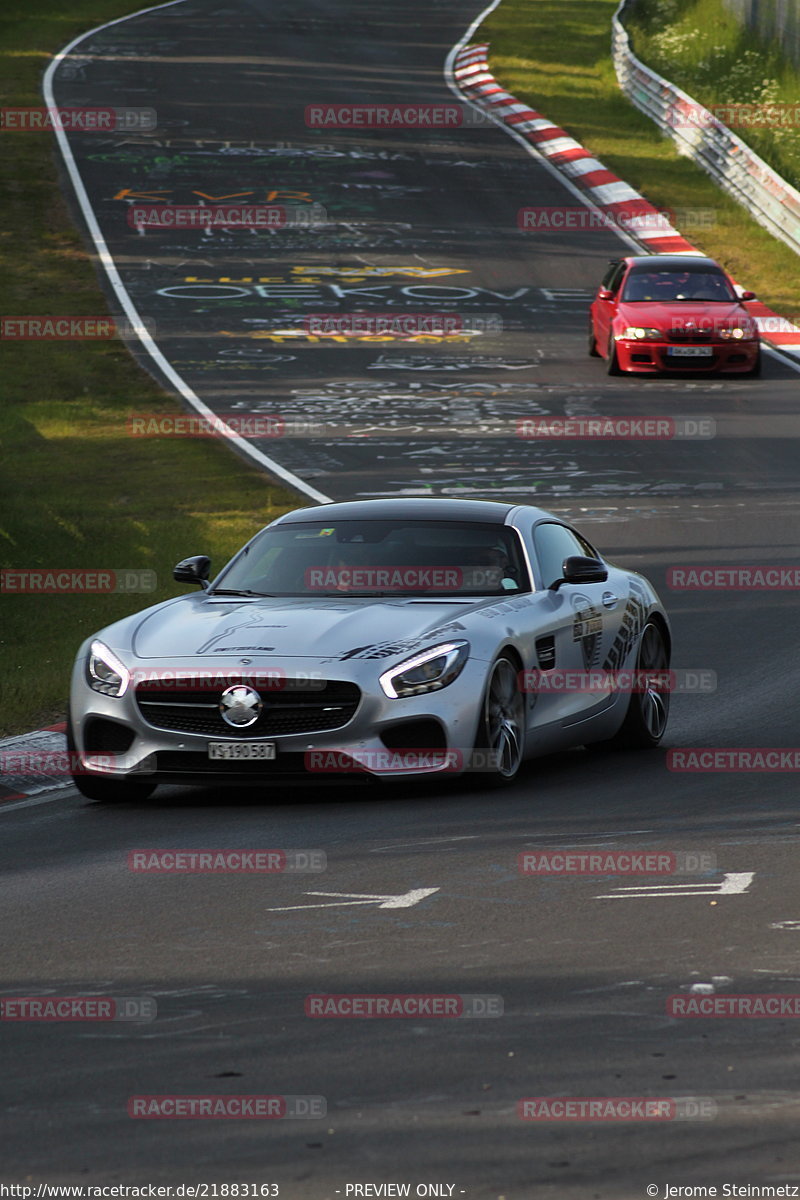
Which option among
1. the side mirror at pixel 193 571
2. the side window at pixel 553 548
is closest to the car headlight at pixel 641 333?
the side window at pixel 553 548

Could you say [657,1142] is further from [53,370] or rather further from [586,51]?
[586,51]

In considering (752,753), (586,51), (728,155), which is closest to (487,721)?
(752,753)

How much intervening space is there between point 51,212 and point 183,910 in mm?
29981

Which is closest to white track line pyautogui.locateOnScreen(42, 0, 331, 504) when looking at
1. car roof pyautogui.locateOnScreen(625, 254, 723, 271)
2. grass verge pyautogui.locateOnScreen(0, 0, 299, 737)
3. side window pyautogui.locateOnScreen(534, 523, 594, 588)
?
grass verge pyautogui.locateOnScreen(0, 0, 299, 737)

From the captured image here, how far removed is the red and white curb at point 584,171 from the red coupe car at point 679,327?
6.47 feet

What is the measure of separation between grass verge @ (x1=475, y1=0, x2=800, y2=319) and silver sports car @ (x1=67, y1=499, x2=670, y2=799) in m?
20.4

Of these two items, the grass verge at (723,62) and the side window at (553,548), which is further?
the grass verge at (723,62)

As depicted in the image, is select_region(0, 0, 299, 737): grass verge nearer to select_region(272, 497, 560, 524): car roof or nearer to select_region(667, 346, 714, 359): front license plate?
select_region(272, 497, 560, 524): car roof

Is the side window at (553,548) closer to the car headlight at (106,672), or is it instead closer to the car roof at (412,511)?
the car roof at (412,511)

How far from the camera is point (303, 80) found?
4909cm

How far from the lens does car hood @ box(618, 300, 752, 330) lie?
26.3 m

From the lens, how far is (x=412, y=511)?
35.4 ft

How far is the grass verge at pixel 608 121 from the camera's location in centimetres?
3334

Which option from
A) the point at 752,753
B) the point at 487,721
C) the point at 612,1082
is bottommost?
the point at 752,753
